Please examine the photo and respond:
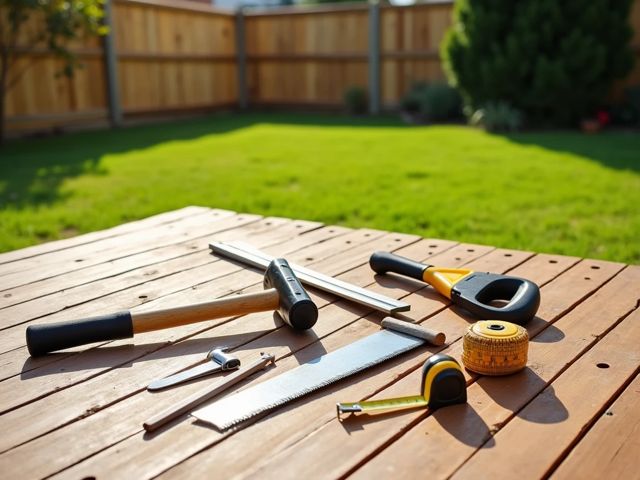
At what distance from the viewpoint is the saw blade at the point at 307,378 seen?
1.52 m

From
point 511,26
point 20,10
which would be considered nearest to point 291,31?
point 511,26

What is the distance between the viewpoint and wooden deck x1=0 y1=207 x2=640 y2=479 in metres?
1.35

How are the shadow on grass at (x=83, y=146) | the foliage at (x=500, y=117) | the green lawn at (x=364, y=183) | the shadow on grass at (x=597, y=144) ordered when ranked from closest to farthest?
the green lawn at (x=364, y=183) → the shadow on grass at (x=83, y=146) → the shadow on grass at (x=597, y=144) → the foliage at (x=500, y=117)

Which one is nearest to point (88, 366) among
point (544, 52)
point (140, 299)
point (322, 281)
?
point (140, 299)

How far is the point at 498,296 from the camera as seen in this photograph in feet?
7.28

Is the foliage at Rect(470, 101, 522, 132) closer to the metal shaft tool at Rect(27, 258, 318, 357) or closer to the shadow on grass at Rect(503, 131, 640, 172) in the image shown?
the shadow on grass at Rect(503, 131, 640, 172)

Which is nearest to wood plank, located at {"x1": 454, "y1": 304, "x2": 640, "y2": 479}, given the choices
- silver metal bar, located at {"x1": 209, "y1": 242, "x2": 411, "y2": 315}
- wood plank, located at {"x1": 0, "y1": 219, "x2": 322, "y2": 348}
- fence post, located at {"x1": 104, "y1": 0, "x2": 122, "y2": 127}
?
silver metal bar, located at {"x1": 209, "y1": 242, "x2": 411, "y2": 315}

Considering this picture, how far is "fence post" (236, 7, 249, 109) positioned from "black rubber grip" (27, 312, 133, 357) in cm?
1290

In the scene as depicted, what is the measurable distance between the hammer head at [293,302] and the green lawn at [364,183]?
7.38 ft

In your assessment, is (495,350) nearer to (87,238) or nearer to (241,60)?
(87,238)

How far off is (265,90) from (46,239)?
1027 cm

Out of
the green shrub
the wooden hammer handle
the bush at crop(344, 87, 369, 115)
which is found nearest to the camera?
the wooden hammer handle

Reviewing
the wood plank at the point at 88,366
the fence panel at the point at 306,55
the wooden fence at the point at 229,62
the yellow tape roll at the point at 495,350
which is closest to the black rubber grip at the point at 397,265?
the wood plank at the point at 88,366

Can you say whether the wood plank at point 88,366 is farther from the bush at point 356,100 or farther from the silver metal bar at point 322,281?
the bush at point 356,100
